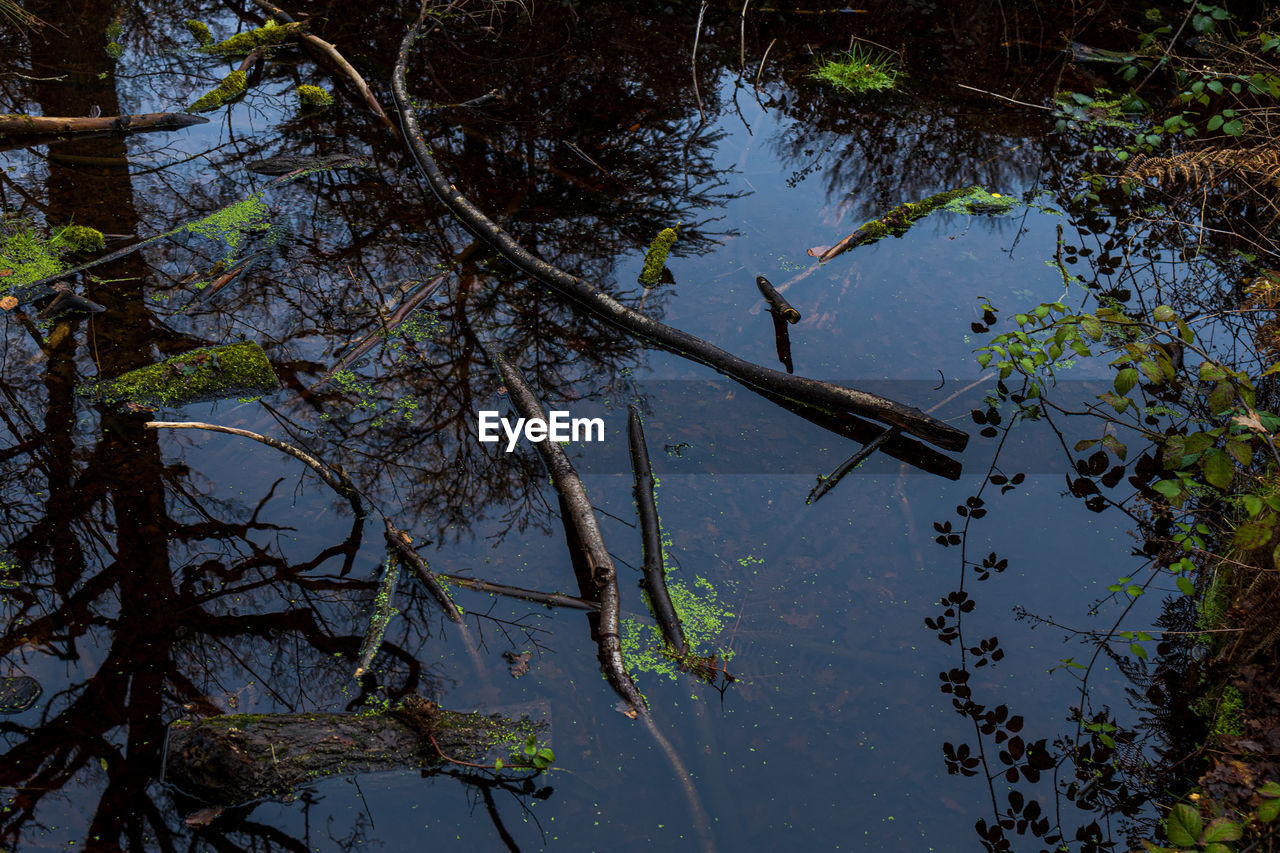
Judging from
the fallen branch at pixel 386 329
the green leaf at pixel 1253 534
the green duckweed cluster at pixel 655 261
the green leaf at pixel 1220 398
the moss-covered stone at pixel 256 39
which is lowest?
the green leaf at pixel 1253 534

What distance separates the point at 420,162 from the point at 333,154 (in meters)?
0.73

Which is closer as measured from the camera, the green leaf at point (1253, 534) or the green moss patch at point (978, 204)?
the green leaf at point (1253, 534)

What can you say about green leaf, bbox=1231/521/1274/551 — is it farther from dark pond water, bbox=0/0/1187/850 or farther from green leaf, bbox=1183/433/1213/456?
dark pond water, bbox=0/0/1187/850

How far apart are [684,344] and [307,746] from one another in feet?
7.57

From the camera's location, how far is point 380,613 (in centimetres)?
276

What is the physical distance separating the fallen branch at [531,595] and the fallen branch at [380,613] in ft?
0.70

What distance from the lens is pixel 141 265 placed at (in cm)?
419

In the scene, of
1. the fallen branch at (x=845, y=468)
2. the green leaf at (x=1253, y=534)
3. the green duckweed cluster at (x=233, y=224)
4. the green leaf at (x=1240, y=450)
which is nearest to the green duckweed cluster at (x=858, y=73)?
the fallen branch at (x=845, y=468)

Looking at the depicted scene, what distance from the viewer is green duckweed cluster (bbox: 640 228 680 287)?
4344 millimetres

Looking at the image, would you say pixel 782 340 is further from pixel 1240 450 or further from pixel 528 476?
pixel 1240 450

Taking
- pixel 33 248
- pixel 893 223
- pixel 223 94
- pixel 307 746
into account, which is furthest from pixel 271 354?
pixel 893 223

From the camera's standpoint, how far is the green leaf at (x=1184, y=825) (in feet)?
5.51

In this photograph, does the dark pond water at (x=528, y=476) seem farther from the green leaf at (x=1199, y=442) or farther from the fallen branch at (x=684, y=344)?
the green leaf at (x=1199, y=442)

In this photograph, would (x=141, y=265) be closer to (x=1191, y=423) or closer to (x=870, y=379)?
(x=870, y=379)
